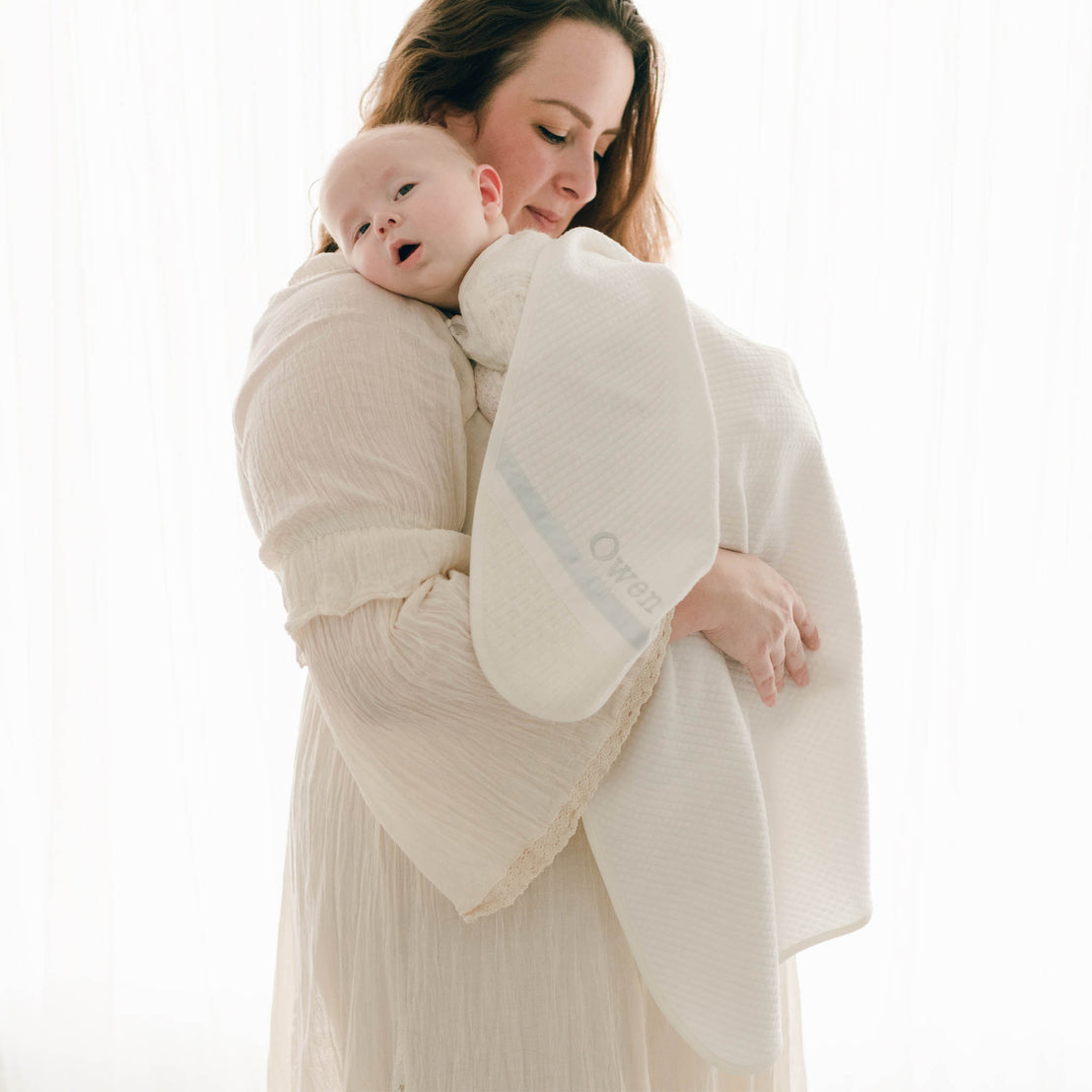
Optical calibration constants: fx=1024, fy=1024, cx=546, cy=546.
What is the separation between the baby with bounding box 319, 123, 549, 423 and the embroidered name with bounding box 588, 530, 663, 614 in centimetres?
18

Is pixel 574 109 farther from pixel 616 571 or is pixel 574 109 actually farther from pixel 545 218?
pixel 616 571

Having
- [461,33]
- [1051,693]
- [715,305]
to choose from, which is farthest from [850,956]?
[461,33]

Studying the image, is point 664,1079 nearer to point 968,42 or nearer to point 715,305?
point 715,305

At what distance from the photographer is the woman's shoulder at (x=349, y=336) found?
76 cm

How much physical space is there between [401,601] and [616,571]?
152 mm

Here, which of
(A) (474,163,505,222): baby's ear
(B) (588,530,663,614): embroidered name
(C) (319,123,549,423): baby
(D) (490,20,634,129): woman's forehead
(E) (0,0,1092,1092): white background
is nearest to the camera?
(B) (588,530,663,614): embroidered name

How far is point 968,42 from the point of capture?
177 cm

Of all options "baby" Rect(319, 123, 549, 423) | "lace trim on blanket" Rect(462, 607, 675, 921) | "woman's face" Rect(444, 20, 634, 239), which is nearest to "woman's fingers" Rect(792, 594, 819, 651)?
"lace trim on blanket" Rect(462, 607, 675, 921)

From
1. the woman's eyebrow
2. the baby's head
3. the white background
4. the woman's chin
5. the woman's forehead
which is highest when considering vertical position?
the woman's forehead

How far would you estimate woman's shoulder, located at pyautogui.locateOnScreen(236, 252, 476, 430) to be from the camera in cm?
76

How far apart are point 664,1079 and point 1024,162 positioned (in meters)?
1.64

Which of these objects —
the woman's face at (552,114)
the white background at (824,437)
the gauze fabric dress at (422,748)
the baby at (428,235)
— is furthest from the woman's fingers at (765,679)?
the white background at (824,437)

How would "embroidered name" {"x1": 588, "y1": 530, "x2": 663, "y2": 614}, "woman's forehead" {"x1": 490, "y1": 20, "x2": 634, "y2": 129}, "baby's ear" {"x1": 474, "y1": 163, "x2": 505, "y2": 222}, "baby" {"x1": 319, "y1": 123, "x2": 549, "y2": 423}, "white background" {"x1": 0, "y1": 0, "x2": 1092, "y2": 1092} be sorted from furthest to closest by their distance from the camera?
"white background" {"x1": 0, "y1": 0, "x2": 1092, "y2": 1092}, "woman's forehead" {"x1": 490, "y1": 20, "x2": 634, "y2": 129}, "baby's ear" {"x1": 474, "y1": 163, "x2": 505, "y2": 222}, "baby" {"x1": 319, "y1": 123, "x2": 549, "y2": 423}, "embroidered name" {"x1": 588, "y1": 530, "x2": 663, "y2": 614}

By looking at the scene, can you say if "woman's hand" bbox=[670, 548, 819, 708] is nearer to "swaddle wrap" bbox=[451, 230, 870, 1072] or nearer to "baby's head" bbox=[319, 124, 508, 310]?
"swaddle wrap" bbox=[451, 230, 870, 1072]
